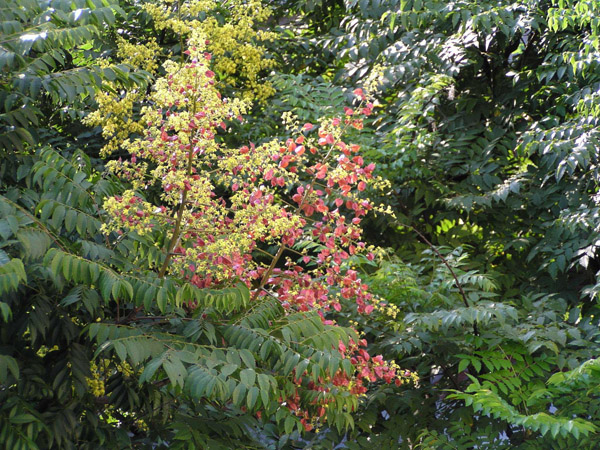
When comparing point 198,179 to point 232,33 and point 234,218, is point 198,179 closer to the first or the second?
point 234,218

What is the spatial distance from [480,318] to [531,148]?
1398 mm

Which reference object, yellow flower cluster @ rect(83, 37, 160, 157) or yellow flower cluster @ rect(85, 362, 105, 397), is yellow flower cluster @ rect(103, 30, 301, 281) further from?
yellow flower cluster @ rect(83, 37, 160, 157)

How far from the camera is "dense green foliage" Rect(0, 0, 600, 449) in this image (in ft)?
9.30

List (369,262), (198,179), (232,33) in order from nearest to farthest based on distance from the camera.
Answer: (198,179), (369,262), (232,33)

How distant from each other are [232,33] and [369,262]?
204 centimetres

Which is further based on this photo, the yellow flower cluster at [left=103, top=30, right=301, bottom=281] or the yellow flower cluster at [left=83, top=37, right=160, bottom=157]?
the yellow flower cluster at [left=83, top=37, right=160, bottom=157]

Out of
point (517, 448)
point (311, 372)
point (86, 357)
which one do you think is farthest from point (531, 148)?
point (86, 357)

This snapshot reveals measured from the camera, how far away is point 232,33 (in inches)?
192

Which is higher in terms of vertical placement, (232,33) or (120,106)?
(232,33)

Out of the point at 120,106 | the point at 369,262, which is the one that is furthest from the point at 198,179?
the point at 120,106

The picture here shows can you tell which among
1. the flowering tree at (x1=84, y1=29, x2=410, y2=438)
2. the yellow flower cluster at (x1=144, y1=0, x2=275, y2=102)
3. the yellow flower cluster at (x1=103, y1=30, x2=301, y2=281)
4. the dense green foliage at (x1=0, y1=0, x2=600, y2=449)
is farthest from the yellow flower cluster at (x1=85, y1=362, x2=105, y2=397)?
the yellow flower cluster at (x1=144, y1=0, x2=275, y2=102)

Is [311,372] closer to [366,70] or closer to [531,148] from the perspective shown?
[531,148]

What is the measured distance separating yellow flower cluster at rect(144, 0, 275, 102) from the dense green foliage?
0.47ft

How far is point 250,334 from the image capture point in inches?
113
